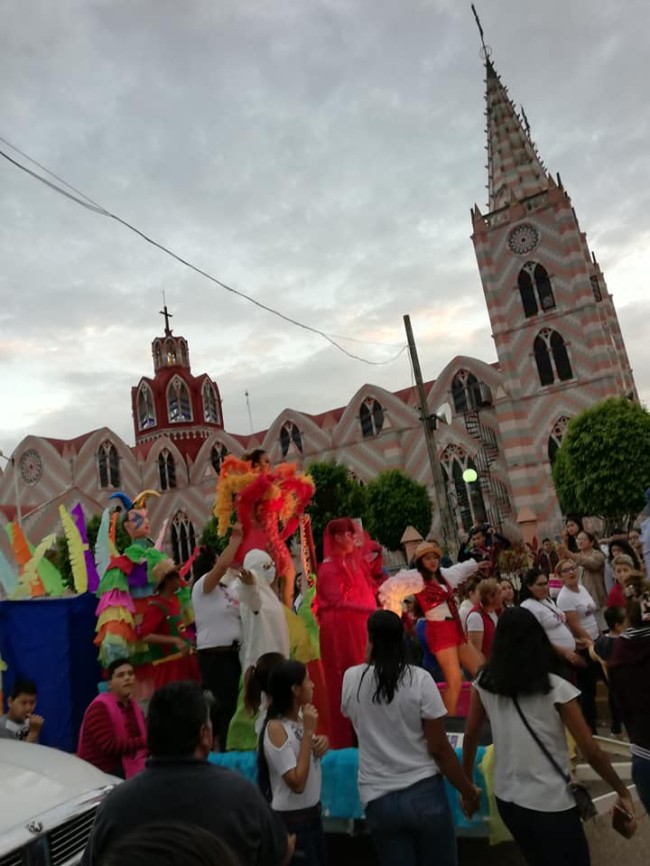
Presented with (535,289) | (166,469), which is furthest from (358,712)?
(166,469)

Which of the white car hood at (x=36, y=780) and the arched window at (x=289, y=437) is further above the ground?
the arched window at (x=289, y=437)

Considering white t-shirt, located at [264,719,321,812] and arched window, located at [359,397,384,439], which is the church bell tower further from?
white t-shirt, located at [264,719,321,812]

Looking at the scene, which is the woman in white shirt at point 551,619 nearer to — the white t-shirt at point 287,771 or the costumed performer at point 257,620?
the costumed performer at point 257,620

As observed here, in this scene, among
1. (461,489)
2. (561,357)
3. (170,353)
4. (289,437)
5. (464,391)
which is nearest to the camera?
(561,357)

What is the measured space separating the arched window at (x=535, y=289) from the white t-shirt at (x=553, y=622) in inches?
981

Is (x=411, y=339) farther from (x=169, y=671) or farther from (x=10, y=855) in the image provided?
(x=10, y=855)

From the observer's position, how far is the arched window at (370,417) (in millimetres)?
32875

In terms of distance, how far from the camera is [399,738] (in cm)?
284

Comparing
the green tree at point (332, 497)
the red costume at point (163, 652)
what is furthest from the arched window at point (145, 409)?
the red costume at point (163, 652)

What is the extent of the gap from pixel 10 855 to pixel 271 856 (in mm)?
1383

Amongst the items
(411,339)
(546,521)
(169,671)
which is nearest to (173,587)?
(169,671)

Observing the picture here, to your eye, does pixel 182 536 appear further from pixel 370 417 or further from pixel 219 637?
pixel 219 637

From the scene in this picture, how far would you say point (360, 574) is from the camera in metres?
5.51

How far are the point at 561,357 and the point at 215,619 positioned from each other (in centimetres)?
2581
